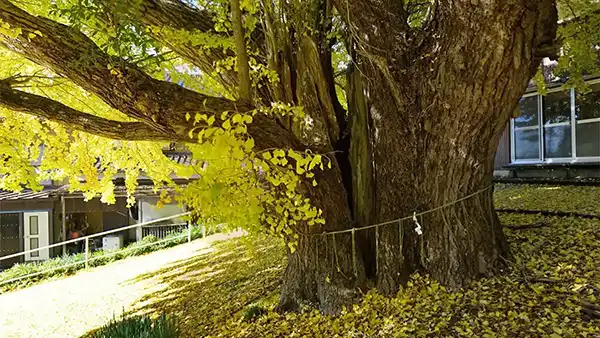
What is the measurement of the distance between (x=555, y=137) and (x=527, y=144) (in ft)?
2.53

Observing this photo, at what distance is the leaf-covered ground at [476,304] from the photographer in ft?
9.53

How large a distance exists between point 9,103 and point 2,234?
1151cm

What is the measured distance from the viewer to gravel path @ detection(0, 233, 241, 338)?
6137 mm

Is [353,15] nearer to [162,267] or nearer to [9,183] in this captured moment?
[9,183]

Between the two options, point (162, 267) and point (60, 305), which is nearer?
point (60, 305)

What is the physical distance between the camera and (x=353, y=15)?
336 centimetres

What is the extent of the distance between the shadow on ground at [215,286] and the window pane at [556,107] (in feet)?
22.8

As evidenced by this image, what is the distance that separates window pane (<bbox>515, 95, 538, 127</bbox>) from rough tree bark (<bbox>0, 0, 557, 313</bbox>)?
726 centimetres

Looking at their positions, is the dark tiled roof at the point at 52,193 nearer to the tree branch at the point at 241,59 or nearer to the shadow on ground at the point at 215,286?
the shadow on ground at the point at 215,286

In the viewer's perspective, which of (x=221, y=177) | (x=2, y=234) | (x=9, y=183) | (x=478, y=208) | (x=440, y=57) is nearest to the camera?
(x=221, y=177)

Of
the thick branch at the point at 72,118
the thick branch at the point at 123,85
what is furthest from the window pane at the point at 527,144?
the thick branch at the point at 72,118

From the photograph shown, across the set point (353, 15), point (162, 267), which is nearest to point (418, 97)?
point (353, 15)

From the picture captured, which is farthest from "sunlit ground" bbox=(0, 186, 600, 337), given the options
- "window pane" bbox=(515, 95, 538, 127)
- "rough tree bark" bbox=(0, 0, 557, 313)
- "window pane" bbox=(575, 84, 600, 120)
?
"window pane" bbox=(515, 95, 538, 127)

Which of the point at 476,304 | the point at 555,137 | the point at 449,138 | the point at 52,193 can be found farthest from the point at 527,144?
the point at 52,193
